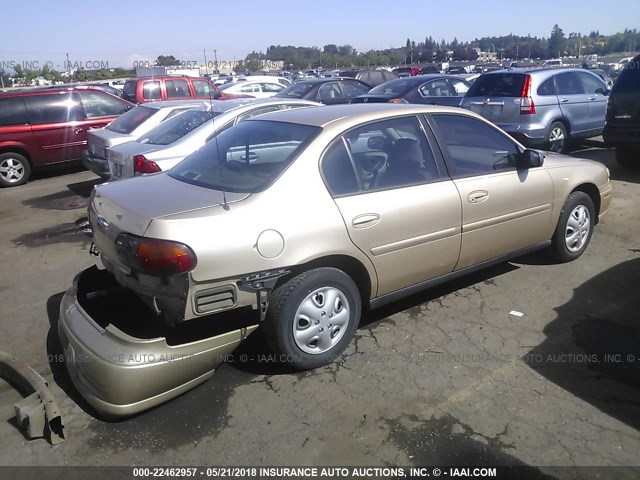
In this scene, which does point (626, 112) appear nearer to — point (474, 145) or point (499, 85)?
point (499, 85)

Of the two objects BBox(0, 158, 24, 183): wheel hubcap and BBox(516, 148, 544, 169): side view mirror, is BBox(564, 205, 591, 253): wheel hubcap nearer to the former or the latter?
BBox(516, 148, 544, 169): side view mirror

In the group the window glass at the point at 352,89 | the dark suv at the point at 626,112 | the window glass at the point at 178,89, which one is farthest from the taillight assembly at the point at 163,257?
the window glass at the point at 178,89

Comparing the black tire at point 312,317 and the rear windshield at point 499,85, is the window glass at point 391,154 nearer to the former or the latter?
the black tire at point 312,317

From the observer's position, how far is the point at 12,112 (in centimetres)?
964

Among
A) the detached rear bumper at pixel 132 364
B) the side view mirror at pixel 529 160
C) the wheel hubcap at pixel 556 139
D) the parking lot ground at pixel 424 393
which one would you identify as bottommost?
the parking lot ground at pixel 424 393

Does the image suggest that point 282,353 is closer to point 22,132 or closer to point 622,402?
point 622,402

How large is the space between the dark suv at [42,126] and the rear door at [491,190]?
8.42m

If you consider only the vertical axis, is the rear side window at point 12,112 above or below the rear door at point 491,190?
above

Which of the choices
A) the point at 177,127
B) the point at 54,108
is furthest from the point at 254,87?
the point at 177,127

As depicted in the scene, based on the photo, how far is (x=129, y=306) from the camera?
143 inches

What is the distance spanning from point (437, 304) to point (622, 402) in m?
1.53

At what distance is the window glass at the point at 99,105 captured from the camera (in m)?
10.4

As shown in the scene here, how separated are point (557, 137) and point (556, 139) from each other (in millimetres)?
43

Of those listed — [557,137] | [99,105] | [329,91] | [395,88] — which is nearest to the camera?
[557,137]
